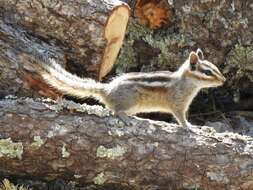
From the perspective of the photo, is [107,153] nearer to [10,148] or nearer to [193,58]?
[10,148]

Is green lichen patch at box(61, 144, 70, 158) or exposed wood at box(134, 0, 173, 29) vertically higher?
exposed wood at box(134, 0, 173, 29)

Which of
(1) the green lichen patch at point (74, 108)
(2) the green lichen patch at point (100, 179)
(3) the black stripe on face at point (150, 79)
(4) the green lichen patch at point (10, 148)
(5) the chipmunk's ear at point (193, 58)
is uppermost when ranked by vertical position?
(5) the chipmunk's ear at point (193, 58)

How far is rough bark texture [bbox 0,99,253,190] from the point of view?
4.72 meters

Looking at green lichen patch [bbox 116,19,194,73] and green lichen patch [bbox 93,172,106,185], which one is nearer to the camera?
green lichen patch [bbox 93,172,106,185]

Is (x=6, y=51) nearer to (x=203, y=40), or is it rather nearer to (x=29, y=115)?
(x=29, y=115)

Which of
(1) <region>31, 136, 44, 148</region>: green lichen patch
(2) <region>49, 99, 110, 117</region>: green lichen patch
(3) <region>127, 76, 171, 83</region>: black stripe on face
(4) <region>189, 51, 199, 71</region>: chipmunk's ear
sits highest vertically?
(4) <region>189, 51, 199, 71</region>: chipmunk's ear

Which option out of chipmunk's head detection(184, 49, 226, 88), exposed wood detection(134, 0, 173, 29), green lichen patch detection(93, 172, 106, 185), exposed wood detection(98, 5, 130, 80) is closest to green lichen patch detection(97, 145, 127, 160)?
green lichen patch detection(93, 172, 106, 185)

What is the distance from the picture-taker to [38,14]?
229 inches

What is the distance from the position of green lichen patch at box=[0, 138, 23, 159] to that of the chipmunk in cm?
89

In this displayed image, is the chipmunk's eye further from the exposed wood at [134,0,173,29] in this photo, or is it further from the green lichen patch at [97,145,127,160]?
the exposed wood at [134,0,173,29]

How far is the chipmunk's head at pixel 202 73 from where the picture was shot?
5.52 meters

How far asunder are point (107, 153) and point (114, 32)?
5.30 ft

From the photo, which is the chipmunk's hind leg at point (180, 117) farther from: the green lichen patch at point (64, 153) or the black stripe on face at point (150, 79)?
the green lichen patch at point (64, 153)

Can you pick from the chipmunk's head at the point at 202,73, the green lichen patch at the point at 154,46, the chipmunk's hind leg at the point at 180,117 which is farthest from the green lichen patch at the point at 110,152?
the green lichen patch at the point at 154,46
